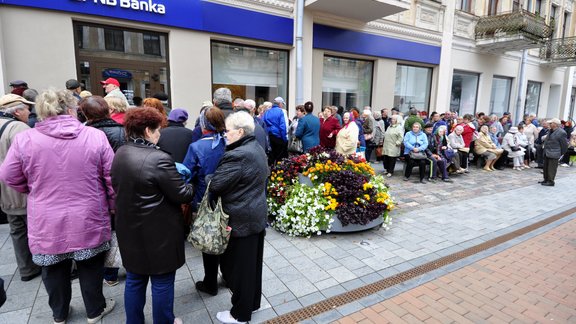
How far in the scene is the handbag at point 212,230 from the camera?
249cm

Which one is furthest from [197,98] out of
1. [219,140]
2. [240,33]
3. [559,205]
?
[559,205]

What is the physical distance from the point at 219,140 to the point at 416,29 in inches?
437

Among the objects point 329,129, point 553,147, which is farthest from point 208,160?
point 553,147

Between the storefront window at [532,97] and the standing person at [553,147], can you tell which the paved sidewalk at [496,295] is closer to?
the standing person at [553,147]

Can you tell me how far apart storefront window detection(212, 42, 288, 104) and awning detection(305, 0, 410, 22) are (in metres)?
1.66

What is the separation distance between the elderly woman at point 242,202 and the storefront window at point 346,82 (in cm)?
871

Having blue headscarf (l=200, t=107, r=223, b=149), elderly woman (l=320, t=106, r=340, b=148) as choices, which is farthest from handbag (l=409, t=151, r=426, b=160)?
blue headscarf (l=200, t=107, r=223, b=149)

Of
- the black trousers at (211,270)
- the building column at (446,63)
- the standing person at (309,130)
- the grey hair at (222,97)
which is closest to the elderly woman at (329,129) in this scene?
the standing person at (309,130)

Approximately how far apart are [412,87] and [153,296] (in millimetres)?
12798

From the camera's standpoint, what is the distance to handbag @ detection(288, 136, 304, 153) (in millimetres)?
7293

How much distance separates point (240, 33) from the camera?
8336 millimetres

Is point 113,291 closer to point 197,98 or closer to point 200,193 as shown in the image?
point 200,193

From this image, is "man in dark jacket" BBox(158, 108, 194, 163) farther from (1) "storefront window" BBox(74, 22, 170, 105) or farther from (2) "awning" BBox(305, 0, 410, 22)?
(2) "awning" BBox(305, 0, 410, 22)

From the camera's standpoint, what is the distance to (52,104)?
234 cm
